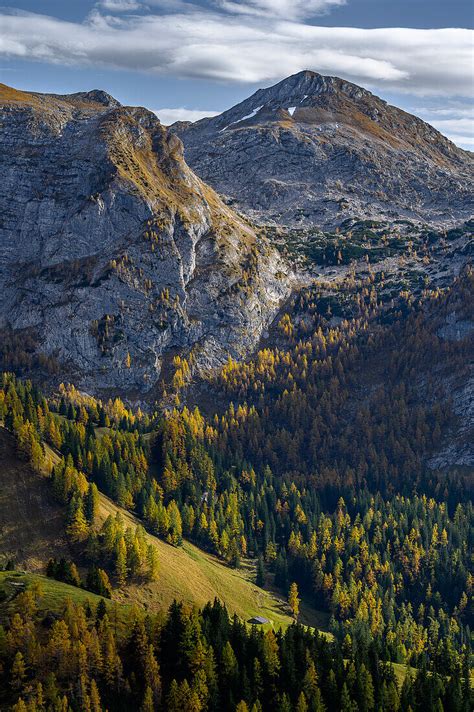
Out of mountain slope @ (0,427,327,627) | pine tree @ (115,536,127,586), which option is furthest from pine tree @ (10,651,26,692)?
pine tree @ (115,536,127,586)

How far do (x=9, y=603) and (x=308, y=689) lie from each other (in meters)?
52.7

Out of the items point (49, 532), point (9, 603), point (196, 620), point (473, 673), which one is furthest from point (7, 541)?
point (473, 673)

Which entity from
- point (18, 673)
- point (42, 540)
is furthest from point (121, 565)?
point (18, 673)

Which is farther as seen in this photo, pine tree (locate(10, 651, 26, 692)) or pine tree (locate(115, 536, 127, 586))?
pine tree (locate(115, 536, 127, 586))

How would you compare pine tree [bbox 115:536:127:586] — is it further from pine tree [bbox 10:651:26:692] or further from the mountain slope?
pine tree [bbox 10:651:26:692]

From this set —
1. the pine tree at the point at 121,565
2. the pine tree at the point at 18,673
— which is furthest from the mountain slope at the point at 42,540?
the pine tree at the point at 18,673

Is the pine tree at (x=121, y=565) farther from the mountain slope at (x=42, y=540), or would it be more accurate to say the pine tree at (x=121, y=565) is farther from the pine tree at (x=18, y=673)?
the pine tree at (x=18, y=673)

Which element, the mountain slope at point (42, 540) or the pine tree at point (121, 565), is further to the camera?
the pine tree at point (121, 565)

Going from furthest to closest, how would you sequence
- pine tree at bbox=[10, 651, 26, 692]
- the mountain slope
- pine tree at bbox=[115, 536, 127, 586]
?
pine tree at bbox=[115, 536, 127, 586] → the mountain slope → pine tree at bbox=[10, 651, 26, 692]

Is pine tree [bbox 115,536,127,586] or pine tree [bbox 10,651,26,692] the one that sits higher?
pine tree [bbox 10,651,26,692]

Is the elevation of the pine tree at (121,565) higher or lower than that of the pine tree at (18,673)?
lower

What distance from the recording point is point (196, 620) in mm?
137875

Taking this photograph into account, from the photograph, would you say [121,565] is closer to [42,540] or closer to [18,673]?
[42,540]

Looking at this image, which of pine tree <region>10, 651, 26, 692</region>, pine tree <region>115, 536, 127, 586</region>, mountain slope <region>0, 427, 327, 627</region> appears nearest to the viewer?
pine tree <region>10, 651, 26, 692</region>
